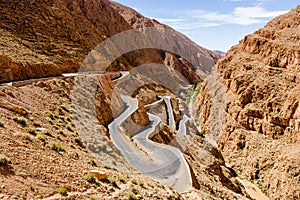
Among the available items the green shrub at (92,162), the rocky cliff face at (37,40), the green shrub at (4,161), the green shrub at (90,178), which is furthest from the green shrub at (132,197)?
the rocky cliff face at (37,40)

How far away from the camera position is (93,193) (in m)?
8.84

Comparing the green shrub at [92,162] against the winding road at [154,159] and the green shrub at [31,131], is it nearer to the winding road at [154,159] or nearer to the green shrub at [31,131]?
the green shrub at [31,131]

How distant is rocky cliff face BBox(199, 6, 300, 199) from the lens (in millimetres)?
30500

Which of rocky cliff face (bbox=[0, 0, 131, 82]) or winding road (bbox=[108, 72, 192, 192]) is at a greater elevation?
rocky cliff face (bbox=[0, 0, 131, 82])

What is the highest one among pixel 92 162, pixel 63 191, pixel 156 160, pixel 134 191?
pixel 63 191

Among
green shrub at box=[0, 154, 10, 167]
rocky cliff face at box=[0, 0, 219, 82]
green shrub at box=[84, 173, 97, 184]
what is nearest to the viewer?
green shrub at box=[0, 154, 10, 167]

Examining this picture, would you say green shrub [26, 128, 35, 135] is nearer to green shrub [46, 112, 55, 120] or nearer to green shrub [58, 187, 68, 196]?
green shrub [46, 112, 55, 120]

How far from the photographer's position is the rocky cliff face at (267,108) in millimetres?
30500

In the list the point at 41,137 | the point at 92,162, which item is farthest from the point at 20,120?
the point at 92,162

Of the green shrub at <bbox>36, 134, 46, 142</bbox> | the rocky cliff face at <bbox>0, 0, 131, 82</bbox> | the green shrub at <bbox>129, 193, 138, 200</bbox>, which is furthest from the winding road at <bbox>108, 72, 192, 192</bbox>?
the rocky cliff face at <bbox>0, 0, 131, 82</bbox>

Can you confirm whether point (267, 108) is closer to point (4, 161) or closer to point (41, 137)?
point (41, 137)

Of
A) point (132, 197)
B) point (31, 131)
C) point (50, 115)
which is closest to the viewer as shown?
point (132, 197)

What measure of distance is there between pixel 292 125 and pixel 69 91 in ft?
93.7

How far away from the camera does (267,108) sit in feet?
127
